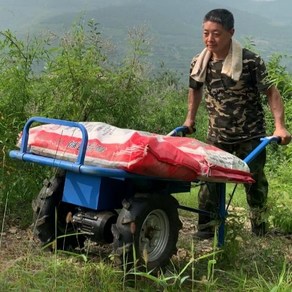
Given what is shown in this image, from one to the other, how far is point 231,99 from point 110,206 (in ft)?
5.74

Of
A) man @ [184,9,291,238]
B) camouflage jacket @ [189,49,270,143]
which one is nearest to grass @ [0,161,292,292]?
man @ [184,9,291,238]

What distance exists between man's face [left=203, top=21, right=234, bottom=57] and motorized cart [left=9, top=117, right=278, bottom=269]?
1.35m

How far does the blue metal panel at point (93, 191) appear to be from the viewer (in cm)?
382

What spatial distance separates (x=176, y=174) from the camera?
3.67m

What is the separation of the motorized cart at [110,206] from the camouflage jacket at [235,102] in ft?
3.76

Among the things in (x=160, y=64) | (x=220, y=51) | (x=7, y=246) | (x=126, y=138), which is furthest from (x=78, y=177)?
(x=160, y=64)

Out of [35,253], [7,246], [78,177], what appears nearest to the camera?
[78,177]

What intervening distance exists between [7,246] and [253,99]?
8.02 ft

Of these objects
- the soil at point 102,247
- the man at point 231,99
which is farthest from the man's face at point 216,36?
the soil at point 102,247

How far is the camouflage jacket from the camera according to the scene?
16.4 feet

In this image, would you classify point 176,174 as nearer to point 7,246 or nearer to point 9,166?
point 7,246

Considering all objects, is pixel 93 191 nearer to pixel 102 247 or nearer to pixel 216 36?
pixel 102 247

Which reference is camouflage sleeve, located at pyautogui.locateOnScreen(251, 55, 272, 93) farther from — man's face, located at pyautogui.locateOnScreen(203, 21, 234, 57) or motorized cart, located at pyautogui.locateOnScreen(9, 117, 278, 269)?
motorized cart, located at pyautogui.locateOnScreen(9, 117, 278, 269)

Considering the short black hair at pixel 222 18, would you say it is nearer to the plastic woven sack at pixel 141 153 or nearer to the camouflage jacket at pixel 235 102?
the camouflage jacket at pixel 235 102
